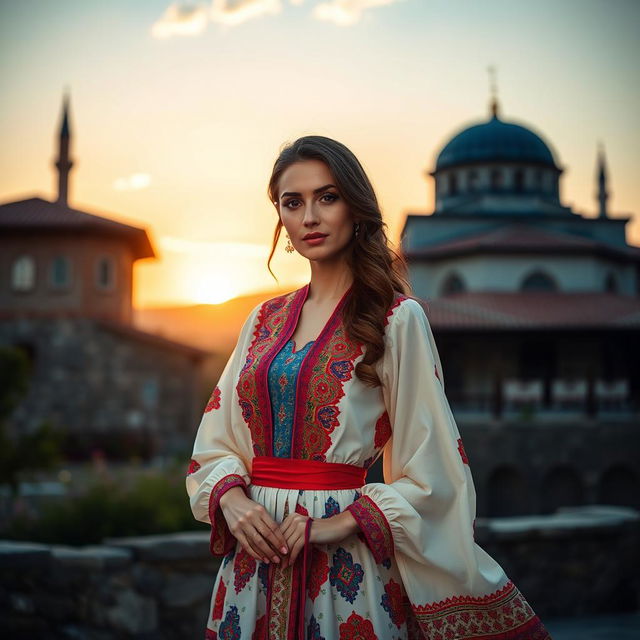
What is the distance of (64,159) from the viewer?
1187 inches

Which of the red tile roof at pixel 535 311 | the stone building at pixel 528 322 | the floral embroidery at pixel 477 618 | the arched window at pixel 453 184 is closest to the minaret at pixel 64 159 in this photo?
the stone building at pixel 528 322

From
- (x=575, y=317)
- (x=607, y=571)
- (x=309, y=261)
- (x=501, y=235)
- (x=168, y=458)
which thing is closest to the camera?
(x=309, y=261)

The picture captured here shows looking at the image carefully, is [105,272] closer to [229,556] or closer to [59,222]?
[59,222]

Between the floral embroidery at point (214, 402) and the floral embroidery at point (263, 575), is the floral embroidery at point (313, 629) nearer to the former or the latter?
the floral embroidery at point (263, 575)

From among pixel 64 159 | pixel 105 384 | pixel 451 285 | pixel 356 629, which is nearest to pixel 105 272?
pixel 105 384

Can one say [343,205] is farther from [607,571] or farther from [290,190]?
[607,571]

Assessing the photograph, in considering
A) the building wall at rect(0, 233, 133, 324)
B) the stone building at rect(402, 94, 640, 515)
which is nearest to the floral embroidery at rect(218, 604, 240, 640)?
the stone building at rect(402, 94, 640, 515)

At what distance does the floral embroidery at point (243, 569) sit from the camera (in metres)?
2.45

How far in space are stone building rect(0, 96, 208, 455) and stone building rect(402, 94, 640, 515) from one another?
8441mm

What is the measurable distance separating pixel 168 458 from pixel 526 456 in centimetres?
1015

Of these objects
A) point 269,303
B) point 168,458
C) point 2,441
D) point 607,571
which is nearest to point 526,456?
A: point 168,458

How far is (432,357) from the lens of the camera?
2.45 meters

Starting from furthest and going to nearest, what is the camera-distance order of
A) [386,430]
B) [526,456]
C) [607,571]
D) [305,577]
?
[526,456], [607,571], [386,430], [305,577]

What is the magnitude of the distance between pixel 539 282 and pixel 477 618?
29.2 metres
